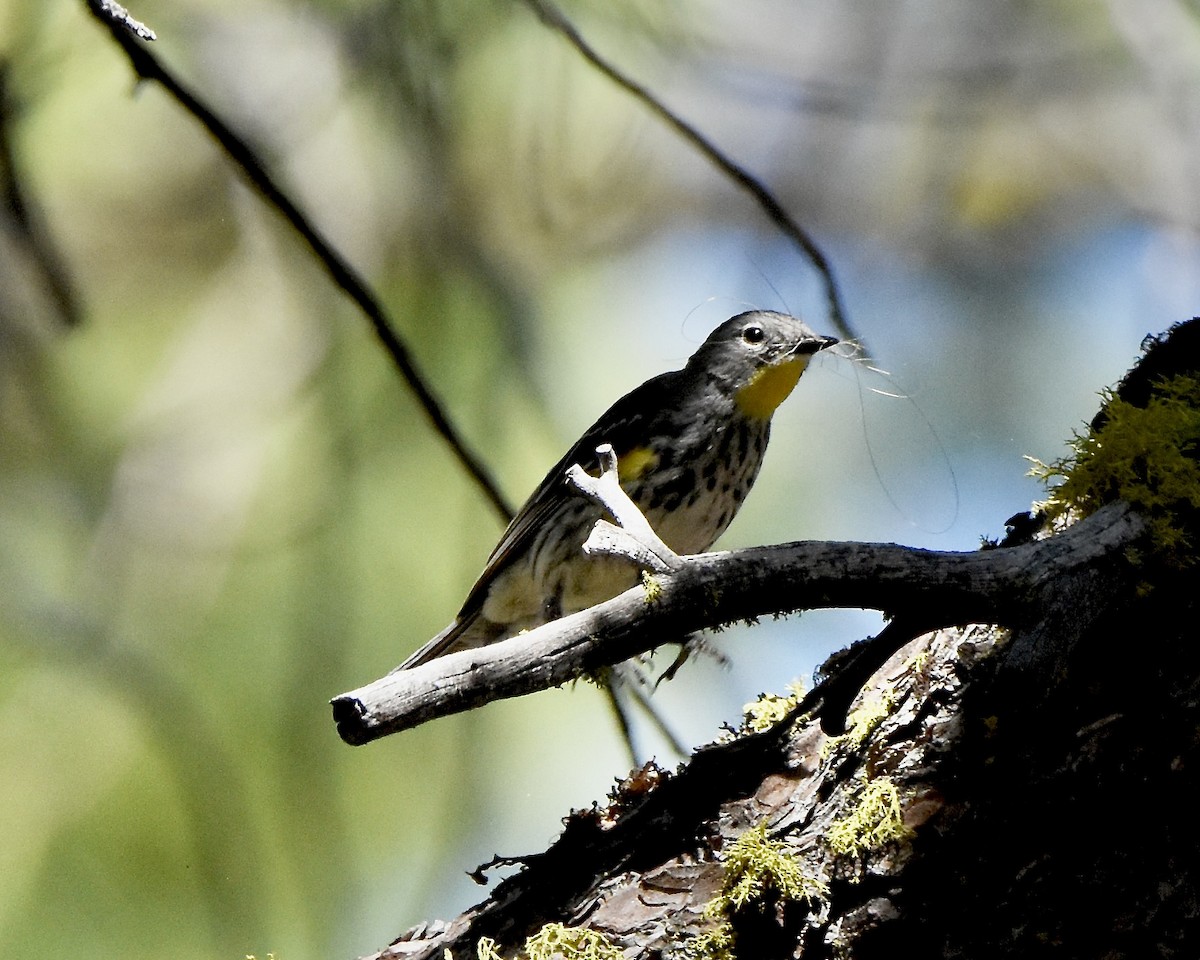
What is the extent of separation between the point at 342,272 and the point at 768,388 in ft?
5.15

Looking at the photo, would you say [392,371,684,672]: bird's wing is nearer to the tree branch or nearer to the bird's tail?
the bird's tail

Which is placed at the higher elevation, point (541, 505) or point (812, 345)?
point (541, 505)

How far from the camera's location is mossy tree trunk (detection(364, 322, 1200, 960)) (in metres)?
1.66

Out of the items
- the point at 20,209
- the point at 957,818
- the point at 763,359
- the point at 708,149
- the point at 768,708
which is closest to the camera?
the point at 957,818

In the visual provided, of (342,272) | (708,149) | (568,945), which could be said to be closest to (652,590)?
(568,945)

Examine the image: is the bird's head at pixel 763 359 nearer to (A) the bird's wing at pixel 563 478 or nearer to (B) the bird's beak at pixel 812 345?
(B) the bird's beak at pixel 812 345

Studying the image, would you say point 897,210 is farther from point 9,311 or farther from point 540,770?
point 9,311

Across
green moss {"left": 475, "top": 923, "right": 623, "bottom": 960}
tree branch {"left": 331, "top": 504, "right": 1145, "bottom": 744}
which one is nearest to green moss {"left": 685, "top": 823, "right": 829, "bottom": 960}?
green moss {"left": 475, "top": 923, "right": 623, "bottom": 960}

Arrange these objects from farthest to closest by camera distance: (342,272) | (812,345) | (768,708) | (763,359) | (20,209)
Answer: (342,272), (20,209), (763,359), (812,345), (768,708)

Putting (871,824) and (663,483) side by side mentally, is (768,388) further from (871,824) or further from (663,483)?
(871,824)

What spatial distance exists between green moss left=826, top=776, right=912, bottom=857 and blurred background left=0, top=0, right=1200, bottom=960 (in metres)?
1.82

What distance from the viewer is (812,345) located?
3.42 meters

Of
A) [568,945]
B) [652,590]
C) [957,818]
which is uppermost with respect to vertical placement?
[652,590]

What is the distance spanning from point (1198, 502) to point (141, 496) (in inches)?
119
